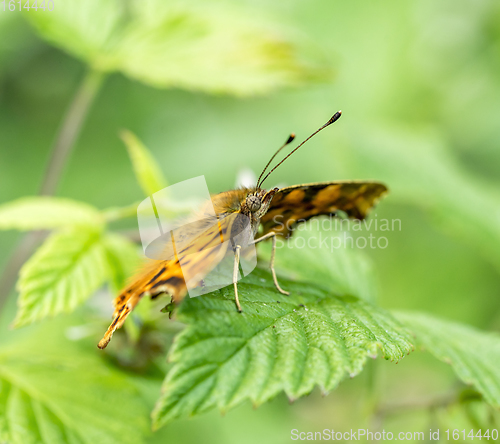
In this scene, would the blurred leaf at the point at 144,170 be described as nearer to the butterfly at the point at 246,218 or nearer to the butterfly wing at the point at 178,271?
the butterfly at the point at 246,218

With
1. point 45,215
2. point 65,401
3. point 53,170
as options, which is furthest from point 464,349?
point 53,170

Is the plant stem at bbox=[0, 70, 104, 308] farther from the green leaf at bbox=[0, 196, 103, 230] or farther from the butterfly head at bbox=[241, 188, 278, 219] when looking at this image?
the butterfly head at bbox=[241, 188, 278, 219]

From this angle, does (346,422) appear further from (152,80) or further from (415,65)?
(415,65)

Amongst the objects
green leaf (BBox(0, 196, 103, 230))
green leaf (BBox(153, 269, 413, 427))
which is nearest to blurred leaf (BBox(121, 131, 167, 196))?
green leaf (BBox(0, 196, 103, 230))

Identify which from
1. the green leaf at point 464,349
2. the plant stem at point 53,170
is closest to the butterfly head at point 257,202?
the green leaf at point 464,349

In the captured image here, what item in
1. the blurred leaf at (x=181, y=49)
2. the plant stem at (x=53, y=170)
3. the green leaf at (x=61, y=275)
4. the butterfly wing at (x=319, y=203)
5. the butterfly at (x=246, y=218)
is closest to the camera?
the butterfly at (x=246, y=218)

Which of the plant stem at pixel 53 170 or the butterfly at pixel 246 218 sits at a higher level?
the plant stem at pixel 53 170
